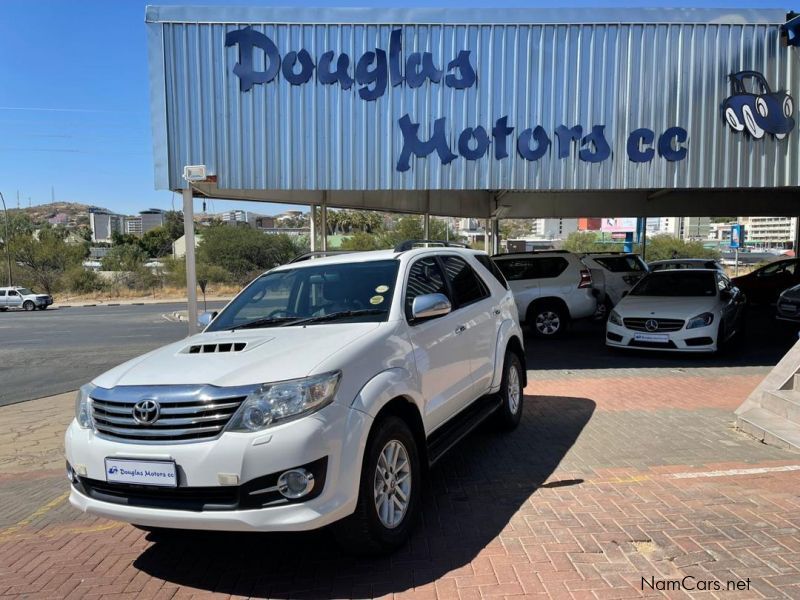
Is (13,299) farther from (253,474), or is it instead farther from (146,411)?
(253,474)

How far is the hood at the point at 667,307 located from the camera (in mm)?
9883

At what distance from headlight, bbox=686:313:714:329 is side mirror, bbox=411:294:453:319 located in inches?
278

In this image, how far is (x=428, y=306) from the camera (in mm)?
4062

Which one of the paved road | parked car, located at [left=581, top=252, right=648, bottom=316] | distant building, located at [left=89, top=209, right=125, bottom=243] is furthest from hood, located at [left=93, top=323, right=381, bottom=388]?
distant building, located at [left=89, top=209, right=125, bottom=243]

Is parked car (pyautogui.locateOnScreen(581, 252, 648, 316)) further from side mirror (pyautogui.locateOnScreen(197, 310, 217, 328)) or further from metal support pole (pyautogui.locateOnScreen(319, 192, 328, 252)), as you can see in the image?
side mirror (pyautogui.locateOnScreen(197, 310, 217, 328))

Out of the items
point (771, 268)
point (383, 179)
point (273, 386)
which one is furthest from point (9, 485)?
point (771, 268)

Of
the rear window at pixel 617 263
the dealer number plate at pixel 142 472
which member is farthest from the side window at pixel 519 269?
the dealer number plate at pixel 142 472

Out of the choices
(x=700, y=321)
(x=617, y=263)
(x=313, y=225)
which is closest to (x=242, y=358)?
(x=700, y=321)

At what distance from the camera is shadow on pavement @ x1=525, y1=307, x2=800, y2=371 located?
973cm

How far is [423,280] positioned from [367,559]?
2052 mm

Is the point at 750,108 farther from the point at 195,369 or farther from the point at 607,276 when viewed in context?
the point at 195,369

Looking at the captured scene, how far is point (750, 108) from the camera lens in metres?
9.33

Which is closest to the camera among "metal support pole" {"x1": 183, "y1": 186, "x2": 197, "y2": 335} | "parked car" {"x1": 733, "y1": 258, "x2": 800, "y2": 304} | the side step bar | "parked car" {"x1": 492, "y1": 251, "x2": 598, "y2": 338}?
the side step bar

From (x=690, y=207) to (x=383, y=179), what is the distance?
17.0 m
